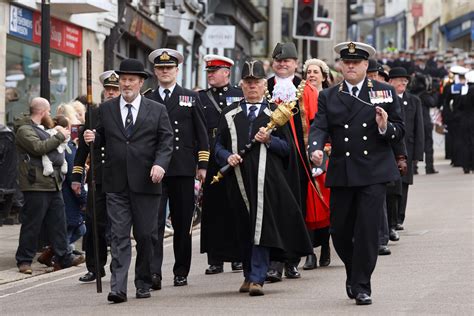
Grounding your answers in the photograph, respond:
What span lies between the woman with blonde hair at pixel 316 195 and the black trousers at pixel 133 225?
1.79 m

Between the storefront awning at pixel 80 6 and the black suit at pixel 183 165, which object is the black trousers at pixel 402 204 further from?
the storefront awning at pixel 80 6

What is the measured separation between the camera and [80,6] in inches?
1061

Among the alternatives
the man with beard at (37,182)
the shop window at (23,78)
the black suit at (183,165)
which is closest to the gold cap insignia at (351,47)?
the black suit at (183,165)

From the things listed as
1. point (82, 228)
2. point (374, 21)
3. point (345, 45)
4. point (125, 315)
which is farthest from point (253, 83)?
point (374, 21)

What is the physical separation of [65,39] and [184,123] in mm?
14051

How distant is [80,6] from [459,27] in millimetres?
A: 39320

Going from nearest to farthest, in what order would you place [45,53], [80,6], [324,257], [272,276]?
[272,276]
[324,257]
[45,53]
[80,6]

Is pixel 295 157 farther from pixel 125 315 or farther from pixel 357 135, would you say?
pixel 125 315

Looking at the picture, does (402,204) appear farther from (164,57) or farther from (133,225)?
(133,225)

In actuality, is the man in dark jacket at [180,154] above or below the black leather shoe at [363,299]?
above

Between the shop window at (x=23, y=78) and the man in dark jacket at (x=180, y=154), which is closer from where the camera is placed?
the man in dark jacket at (x=180, y=154)

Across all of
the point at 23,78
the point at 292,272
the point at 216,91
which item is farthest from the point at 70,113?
the point at 23,78

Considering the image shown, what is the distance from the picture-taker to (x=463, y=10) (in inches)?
2504

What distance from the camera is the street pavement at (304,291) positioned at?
11.9 m
